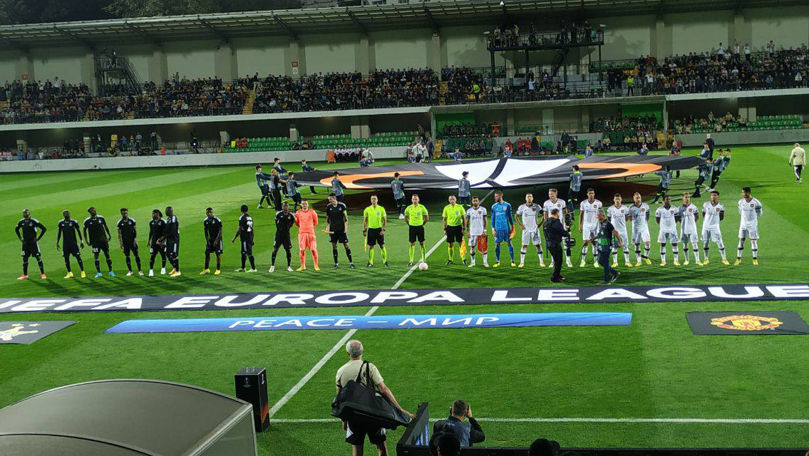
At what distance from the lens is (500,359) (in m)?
12.9

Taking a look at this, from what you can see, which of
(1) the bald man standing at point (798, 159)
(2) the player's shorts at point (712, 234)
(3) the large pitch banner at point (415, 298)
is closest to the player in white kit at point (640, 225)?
(2) the player's shorts at point (712, 234)

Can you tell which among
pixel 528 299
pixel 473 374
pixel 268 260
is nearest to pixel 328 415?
pixel 473 374

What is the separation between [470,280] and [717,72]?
4241 centimetres

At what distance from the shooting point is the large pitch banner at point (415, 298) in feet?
52.9

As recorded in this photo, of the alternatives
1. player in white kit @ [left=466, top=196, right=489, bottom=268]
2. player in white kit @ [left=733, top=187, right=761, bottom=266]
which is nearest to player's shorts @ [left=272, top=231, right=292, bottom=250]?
player in white kit @ [left=466, top=196, right=489, bottom=268]

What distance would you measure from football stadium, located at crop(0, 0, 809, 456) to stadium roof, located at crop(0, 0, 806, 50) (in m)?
0.49

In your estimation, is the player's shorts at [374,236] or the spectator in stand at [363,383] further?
the player's shorts at [374,236]

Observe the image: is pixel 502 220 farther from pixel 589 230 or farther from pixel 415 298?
pixel 415 298

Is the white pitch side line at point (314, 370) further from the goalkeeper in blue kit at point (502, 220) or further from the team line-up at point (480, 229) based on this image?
the goalkeeper in blue kit at point (502, 220)

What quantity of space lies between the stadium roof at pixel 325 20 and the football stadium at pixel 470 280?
19.3 inches

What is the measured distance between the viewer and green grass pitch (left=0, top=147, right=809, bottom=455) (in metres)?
10.2

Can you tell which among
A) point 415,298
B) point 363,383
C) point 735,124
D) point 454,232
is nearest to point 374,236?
point 454,232

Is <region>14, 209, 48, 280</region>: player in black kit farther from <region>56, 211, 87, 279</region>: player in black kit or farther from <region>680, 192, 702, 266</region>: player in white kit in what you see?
<region>680, 192, 702, 266</region>: player in white kit

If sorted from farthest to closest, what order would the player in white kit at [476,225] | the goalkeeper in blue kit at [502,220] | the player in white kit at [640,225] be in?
1. the player in white kit at [476,225]
2. the goalkeeper in blue kit at [502,220]
3. the player in white kit at [640,225]
